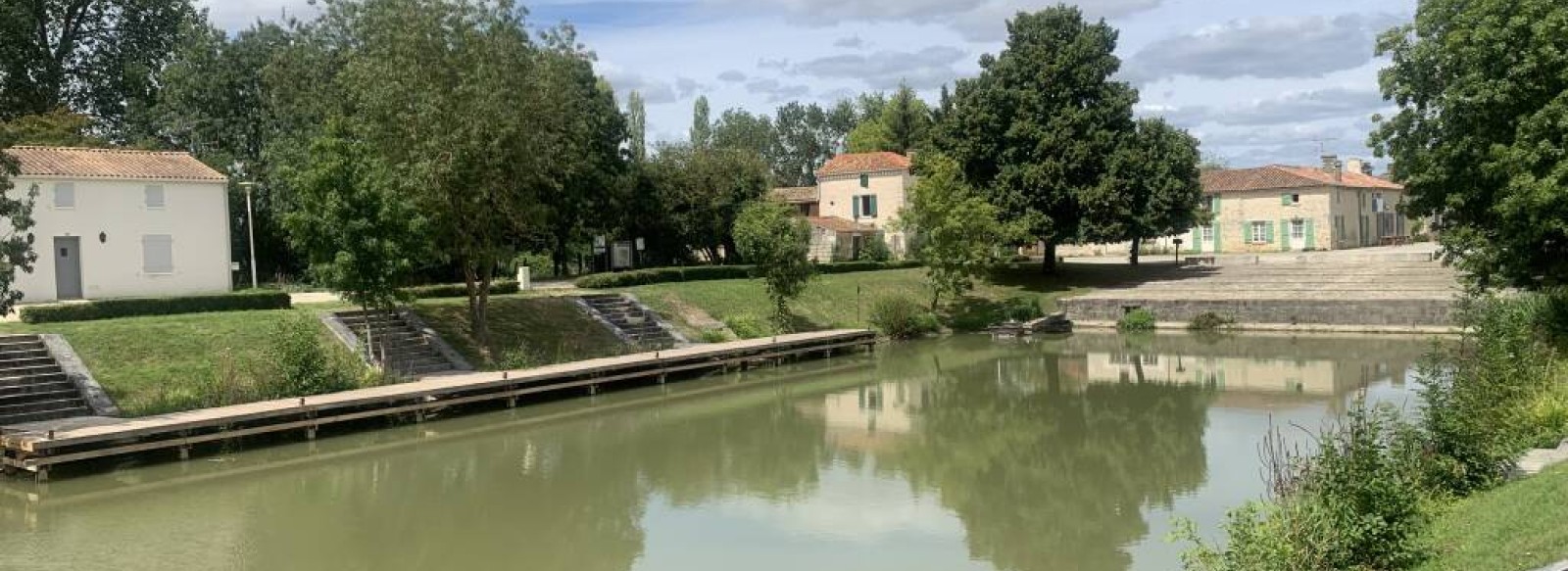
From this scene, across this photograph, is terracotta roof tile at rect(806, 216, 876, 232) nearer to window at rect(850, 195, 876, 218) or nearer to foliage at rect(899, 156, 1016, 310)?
window at rect(850, 195, 876, 218)

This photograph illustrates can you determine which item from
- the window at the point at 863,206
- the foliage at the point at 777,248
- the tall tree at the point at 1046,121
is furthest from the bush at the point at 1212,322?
the window at the point at 863,206

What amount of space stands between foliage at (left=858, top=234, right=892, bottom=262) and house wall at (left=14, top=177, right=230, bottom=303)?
26317mm

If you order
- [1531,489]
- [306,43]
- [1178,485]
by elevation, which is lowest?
[1178,485]

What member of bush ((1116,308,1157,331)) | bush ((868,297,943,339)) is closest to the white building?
bush ((868,297,943,339))

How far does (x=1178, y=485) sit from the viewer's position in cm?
1530

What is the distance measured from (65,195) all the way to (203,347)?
9.37 m

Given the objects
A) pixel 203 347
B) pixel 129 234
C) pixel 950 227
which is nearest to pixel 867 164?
pixel 950 227

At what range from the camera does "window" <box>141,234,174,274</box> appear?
30.9 metres

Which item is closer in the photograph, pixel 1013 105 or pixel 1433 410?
pixel 1433 410

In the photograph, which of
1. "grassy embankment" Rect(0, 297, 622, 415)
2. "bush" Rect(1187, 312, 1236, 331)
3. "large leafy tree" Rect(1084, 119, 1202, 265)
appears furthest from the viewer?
"large leafy tree" Rect(1084, 119, 1202, 265)

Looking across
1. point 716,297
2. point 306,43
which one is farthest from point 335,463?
point 306,43

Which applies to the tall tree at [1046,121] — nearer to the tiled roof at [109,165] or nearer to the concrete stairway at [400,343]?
the concrete stairway at [400,343]

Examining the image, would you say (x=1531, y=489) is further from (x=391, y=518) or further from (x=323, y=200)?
(x=323, y=200)

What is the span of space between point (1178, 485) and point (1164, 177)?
104ft
